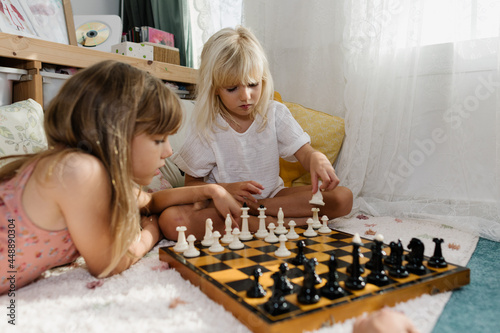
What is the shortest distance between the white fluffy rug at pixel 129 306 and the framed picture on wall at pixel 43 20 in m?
1.36

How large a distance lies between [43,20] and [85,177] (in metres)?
1.54

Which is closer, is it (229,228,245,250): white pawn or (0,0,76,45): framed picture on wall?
(229,228,245,250): white pawn

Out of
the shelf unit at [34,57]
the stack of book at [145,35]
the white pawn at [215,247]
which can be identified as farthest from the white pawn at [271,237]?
the stack of book at [145,35]

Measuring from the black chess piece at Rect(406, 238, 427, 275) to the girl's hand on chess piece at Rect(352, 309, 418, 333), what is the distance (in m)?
0.25

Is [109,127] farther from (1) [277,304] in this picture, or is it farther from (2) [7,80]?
(2) [7,80]

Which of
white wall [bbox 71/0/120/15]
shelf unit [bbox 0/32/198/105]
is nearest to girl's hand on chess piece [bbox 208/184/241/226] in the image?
shelf unit [bbox 0/32/198/105]

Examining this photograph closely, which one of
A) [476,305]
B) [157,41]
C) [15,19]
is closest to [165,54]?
[157,41]

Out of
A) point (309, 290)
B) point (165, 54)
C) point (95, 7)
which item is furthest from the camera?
point (95, 7)

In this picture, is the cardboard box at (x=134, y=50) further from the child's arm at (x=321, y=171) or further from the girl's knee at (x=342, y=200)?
the girl's knee at (x=342, y=200)

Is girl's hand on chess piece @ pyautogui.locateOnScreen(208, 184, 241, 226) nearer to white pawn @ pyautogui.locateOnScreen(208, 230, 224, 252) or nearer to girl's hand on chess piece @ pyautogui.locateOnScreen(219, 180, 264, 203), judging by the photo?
girl's hand on chess piece @ pyautogui.locateOnScreen(219, 180, 264, 203)

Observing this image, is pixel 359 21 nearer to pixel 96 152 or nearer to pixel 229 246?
pixel 229 246

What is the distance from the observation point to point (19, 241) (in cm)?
89

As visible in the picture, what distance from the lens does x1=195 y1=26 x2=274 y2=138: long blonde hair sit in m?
1.47

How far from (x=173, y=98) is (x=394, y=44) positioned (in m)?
1.15
